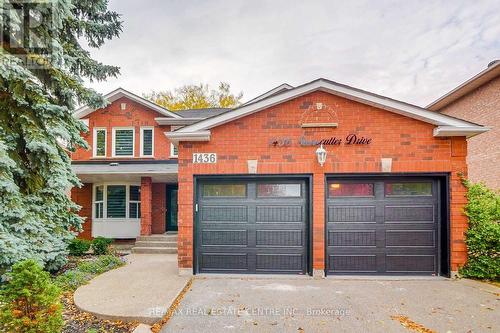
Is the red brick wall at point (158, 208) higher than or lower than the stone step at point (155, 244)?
higher

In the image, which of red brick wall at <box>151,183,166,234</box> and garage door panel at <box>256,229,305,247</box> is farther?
red brick wall at <box>151,183,166,234</box>

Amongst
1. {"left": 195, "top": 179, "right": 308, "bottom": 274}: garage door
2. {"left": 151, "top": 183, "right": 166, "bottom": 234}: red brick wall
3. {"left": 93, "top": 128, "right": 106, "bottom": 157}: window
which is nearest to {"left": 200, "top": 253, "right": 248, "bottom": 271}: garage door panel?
{"left": 195, "top": 179, "right": 308, "bottom": 274}: garage door

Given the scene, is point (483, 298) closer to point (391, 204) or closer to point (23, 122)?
point (391, 204)

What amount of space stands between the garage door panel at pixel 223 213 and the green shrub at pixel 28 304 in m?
3.74

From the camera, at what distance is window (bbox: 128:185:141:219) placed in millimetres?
11977

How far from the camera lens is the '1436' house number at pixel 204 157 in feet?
21.9

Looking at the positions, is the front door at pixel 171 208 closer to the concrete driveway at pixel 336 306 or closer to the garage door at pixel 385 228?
the concrete driveway at pixel 336 306

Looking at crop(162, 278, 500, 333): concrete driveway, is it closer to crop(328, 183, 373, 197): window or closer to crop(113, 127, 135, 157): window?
crop(328, 183, 373, 197): window

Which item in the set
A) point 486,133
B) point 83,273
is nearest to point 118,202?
point 83,273

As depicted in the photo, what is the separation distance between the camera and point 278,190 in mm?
6781

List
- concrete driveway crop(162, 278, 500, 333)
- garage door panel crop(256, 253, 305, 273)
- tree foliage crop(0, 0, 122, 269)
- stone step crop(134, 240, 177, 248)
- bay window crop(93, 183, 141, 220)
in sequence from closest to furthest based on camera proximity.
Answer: concrete driveway crop(162, 278, 500, 333)
tree foliage crop(0, 0, 122, 269)
garage door panel crop(256, 253, 305, 273)
stone step crop(134, 240, 177, 248)
bay window crop(93, 183, 141, 220)

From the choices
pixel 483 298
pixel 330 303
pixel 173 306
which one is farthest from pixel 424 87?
pixel 173 306

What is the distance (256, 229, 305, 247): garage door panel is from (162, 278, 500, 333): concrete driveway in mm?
829

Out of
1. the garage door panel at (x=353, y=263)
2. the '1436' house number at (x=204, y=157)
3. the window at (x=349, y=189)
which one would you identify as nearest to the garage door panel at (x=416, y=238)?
the garage door panel at (x=353, y=263)
